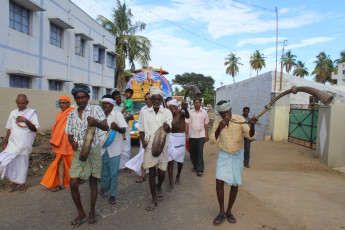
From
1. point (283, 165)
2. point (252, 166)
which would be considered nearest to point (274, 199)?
point (252, 166)

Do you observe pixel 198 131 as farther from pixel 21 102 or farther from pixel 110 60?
pixel 110 60

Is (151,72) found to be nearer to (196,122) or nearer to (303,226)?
(196,122)

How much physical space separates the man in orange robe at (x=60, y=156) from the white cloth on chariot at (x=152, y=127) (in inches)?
61.2

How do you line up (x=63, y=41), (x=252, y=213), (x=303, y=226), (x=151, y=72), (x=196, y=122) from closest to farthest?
1. (x=303, y=226)
2. (x=252, y=213)
3. (x=196, y=122)
4. (x=151, y=72)
5. (x=63, y=41)

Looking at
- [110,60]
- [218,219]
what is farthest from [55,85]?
[218,219]

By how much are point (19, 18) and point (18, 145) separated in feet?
30.4

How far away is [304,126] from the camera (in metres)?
10.5

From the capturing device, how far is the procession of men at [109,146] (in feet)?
10.5

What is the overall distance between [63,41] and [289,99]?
1276 centimetres

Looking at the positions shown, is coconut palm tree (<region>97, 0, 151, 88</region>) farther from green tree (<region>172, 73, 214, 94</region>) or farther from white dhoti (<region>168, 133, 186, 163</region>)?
green tree (<region>172, 73, 214, 94</region>)

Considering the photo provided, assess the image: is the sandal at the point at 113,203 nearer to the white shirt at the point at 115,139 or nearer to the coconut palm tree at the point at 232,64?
the white shirt at the point at 115,139

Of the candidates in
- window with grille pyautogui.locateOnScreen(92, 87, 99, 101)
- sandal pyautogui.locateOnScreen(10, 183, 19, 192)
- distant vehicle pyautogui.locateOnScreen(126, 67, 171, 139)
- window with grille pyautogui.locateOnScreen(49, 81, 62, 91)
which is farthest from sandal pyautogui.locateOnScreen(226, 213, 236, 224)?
window with grille pyautogui.locateOnScreen(92, 87, 99, 101)

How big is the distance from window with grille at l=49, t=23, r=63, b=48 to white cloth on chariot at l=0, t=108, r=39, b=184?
10.6m

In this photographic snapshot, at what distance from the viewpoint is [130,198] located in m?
4.21
